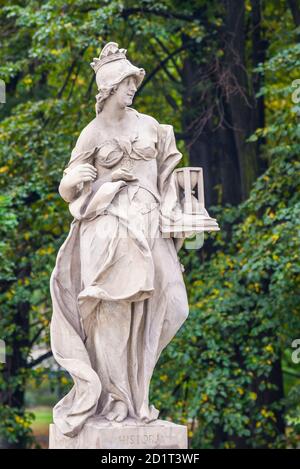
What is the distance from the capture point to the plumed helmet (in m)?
11.8

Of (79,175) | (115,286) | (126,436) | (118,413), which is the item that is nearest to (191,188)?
(79,175)

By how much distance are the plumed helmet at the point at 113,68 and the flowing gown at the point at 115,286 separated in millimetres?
436

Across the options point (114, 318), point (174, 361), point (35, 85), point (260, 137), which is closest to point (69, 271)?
point (114, 318)

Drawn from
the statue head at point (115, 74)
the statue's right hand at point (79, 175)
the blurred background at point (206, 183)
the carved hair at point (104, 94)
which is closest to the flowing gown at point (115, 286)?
the statue's right hand at point (79, 175)

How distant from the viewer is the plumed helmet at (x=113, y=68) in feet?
38.6

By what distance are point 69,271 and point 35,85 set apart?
33.7 ft

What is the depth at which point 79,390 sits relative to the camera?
1151 cm

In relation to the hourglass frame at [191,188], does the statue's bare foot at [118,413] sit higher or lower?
lower

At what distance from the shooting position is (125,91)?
1184cm

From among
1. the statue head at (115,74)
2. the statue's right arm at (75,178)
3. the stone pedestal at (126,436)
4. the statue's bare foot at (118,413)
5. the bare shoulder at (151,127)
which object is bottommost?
the stone pedestal at (126,436)

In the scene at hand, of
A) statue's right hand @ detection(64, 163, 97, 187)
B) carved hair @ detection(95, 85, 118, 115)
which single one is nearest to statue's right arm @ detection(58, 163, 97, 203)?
statue's right hand @ detection(64, 163, 97, 187)

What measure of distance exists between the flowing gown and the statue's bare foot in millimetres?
42

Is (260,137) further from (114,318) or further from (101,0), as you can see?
(114,318)

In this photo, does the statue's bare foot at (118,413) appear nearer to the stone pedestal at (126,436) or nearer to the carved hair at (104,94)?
the stone pedestal at (126,436)
